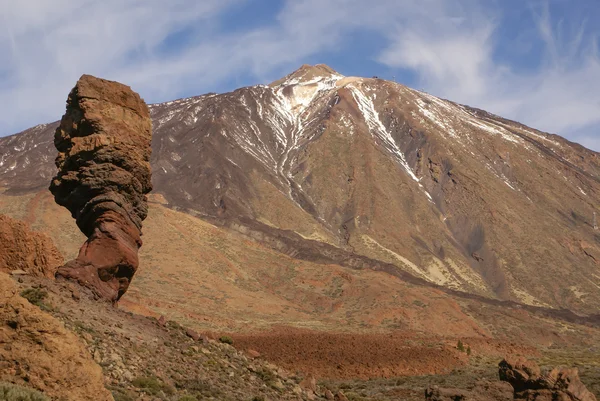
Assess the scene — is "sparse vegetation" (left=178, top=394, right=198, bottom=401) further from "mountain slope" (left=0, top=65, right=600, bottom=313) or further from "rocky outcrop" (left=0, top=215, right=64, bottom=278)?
"mountain slope" (left=0, top=65, right=600, bottom=313)

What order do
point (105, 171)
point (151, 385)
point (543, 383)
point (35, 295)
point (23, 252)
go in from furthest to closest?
1. point (105, 171)
2. point (543, 383)
3. point (23, 252)
4. point (35, 295)
5. point (151, 385)

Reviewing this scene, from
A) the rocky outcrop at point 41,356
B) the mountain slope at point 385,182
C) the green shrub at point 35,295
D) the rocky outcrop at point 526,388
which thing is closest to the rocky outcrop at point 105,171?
the green shrub at point 35,295

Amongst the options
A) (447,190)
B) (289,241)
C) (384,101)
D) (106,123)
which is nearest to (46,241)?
(106,123)

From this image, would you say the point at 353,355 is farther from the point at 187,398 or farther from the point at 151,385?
the point at 151,385

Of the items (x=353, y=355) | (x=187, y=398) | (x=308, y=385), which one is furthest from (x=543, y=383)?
(x=353, y=355)

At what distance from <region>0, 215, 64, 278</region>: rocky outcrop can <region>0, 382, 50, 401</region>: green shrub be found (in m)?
8.77

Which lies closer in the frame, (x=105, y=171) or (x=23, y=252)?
(x=23, y=252)

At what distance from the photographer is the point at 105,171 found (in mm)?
19938

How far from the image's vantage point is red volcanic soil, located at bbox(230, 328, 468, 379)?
3198cm

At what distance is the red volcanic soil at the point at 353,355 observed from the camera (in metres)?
32.0

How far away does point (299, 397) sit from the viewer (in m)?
18.1

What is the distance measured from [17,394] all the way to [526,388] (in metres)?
14.4

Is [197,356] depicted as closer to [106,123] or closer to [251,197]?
[106,123]

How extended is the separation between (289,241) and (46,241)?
67.4 metres
